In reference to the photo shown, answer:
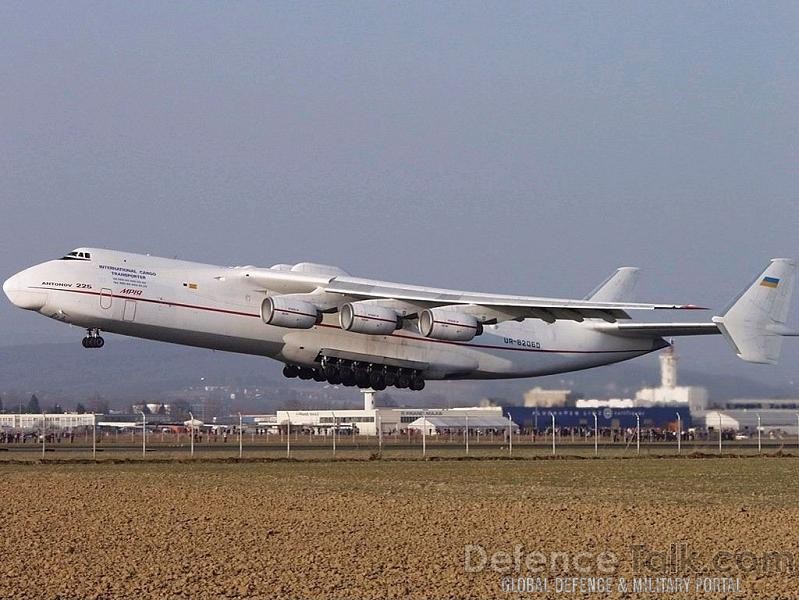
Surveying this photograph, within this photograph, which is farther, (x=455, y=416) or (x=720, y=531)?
(x=455, y=416)

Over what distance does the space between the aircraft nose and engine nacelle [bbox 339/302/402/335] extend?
6.56 m

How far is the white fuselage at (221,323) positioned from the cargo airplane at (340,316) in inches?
1.1

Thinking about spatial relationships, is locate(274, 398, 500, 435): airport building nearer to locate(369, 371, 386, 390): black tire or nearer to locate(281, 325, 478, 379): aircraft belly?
locate(281, 325, 478, 379): aircraft belly

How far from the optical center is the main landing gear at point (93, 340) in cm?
2739

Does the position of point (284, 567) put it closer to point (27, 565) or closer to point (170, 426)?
point (27, 565)

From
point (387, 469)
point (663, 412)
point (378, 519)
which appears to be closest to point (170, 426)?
point (663, 412)

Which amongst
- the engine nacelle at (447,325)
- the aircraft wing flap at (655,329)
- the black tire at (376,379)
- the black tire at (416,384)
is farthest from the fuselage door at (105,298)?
the aircraft wing flap at (655,329)

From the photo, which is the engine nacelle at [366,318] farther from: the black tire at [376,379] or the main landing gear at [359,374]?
the black tire at [376,379]

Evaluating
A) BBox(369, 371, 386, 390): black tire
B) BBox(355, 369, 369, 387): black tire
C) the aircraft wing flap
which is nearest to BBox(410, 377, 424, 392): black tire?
BBox(369, 371, 386, 390): black tire

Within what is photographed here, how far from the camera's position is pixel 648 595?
9484 millimetres

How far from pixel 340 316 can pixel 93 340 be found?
549 cm

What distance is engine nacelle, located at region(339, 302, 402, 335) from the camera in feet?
93.6

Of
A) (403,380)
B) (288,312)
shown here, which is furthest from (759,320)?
(288,312)

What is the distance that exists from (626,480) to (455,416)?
25.3 metres
